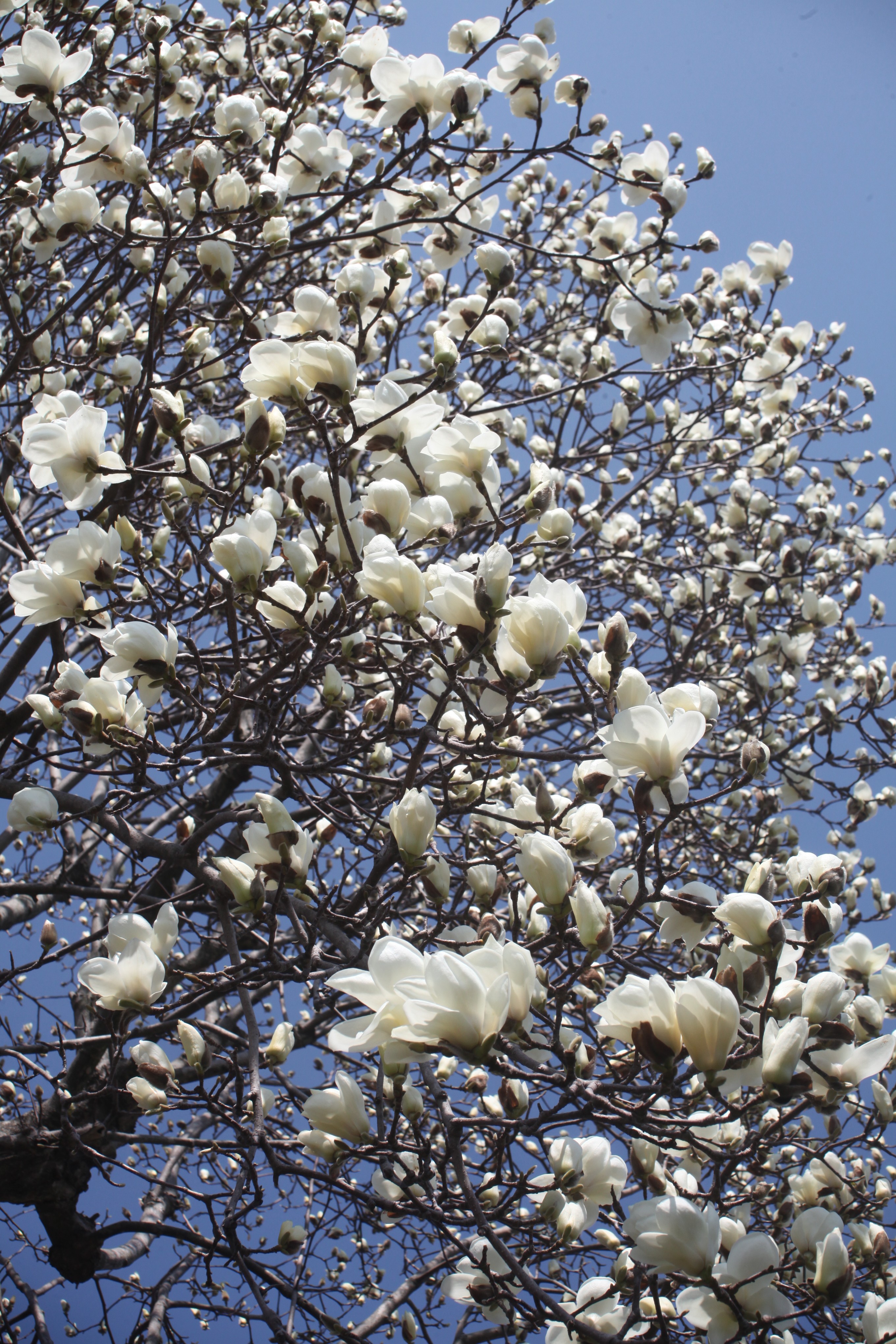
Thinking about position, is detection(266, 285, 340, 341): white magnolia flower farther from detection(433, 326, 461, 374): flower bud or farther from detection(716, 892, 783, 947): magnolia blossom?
detection(716, 892, 783, 947): magnolia blossom

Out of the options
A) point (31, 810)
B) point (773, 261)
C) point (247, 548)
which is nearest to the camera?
point (247, 548)

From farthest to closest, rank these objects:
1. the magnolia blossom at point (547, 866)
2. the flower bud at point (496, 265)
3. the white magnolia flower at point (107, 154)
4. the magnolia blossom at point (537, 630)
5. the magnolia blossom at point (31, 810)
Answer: the white magnolia flower at point (107, 154) < the flower bud at point (496, 265) < the magnolia blossom at point (31, 810) < the magnolia blossom at point (537, 630) < the magnolia blossom at point (547, 866)

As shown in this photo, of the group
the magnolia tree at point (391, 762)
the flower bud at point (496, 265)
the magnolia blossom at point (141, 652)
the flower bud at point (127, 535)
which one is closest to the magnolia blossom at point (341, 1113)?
the magnolia tree at point (391, 762)

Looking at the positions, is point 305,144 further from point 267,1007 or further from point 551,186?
point 267,1007

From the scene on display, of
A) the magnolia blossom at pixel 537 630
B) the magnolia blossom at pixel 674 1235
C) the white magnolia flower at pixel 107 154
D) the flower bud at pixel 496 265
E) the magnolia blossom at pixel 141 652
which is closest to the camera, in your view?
the magnolia blossom at pixel 674 1235

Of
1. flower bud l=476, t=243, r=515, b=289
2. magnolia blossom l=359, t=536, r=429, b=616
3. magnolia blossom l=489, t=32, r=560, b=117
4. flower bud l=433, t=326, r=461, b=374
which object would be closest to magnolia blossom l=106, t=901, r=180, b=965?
magnolia blossom l=359, t=536, r=429, b=616

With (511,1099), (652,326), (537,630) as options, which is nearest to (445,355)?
(537,630)

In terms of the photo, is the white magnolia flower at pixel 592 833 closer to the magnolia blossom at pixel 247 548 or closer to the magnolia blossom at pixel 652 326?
the magnolia blossom at pixel 247 548

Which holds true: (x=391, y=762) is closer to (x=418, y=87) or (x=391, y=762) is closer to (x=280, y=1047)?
(x=280, y=1047)

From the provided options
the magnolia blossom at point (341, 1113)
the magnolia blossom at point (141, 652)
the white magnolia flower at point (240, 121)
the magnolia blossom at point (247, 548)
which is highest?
the white magnolia flower at point (240, 121)

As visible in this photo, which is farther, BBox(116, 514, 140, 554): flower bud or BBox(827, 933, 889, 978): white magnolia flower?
BBox(116, 514, 140, 554): flower bud

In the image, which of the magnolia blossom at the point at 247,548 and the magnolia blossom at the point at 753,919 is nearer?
the magnolia blossom at the point at 753,919

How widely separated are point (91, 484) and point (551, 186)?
3197mm

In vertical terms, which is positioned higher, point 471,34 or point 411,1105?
point 471,34
